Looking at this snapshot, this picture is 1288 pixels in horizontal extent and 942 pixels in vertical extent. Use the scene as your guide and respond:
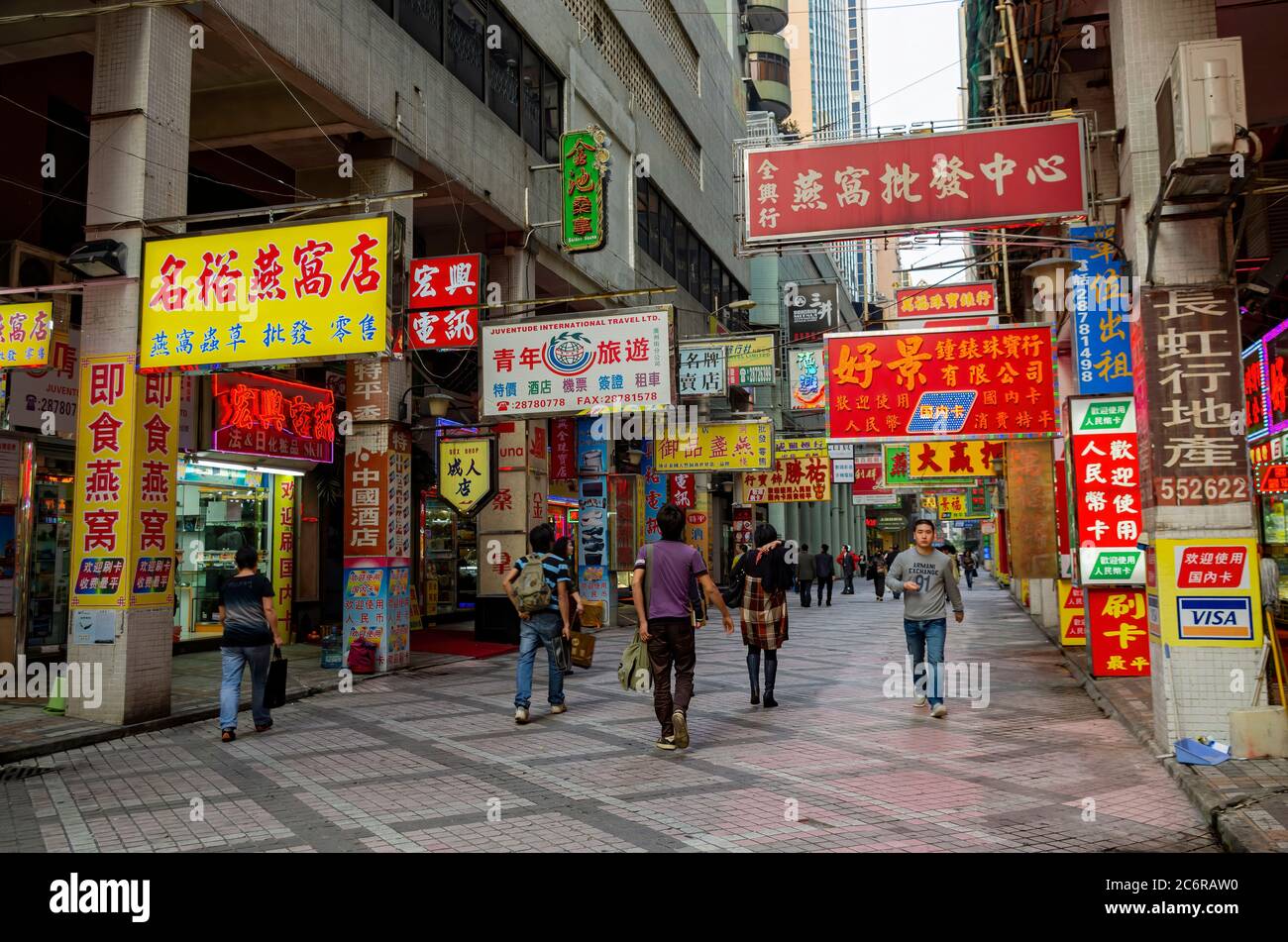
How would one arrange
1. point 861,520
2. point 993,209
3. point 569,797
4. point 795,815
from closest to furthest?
1. point 795,815
2. point 569,797
3. point 993,209
4. point 861,520

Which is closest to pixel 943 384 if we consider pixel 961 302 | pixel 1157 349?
pixel 1157 349

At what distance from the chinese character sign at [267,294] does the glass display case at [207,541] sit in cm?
559

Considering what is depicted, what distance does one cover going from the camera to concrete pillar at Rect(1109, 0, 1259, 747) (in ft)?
23.6

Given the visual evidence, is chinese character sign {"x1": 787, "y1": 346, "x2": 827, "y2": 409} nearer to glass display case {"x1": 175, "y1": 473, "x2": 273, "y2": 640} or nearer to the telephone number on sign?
glass display case {"x1": 175, "y1": 473, "x2": 273, "y2": 640}

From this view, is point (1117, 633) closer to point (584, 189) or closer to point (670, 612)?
point (670, 612)

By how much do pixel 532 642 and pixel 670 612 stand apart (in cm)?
184

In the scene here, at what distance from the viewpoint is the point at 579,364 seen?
1345 centimetres

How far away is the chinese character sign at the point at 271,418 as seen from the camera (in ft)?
46.9

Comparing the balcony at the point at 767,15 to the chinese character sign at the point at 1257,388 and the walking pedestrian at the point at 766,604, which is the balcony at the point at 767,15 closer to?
the chinese character sign at the point at 1257,388
